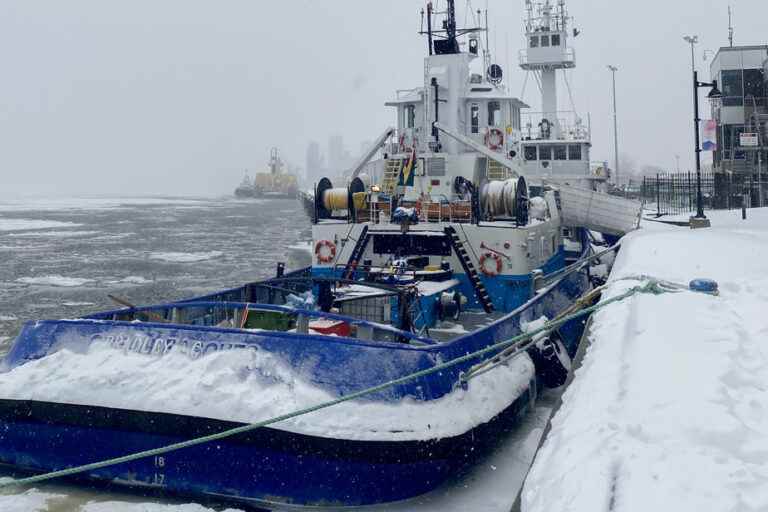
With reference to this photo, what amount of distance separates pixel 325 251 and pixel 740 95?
3761cm

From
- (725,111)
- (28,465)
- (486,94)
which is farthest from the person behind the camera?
(725,111)

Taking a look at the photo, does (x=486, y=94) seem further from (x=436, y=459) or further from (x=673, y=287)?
(x=436, y=459)

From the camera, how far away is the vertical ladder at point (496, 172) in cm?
1383

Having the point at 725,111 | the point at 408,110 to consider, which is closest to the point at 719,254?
the point at 408,110

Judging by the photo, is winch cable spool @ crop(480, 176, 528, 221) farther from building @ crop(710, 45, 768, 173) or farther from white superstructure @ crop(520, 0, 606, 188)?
building @ crop(710, 45, 768, 173)

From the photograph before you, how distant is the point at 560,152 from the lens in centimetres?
2662

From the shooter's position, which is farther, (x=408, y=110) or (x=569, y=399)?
(x=408, y=110)

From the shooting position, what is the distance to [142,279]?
22562mm

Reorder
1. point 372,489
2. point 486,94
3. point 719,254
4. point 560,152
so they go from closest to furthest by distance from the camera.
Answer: point 372,489 < point 719,254 < point 486,94 < point 560,152

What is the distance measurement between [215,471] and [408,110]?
10287 millimetres

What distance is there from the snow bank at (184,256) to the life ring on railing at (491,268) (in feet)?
62.6

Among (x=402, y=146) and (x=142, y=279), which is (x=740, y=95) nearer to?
(x=402, y=146)

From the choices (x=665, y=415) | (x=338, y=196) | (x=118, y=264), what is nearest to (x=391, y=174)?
(x=338, y=196)

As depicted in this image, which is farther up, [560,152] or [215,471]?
[560,152]
